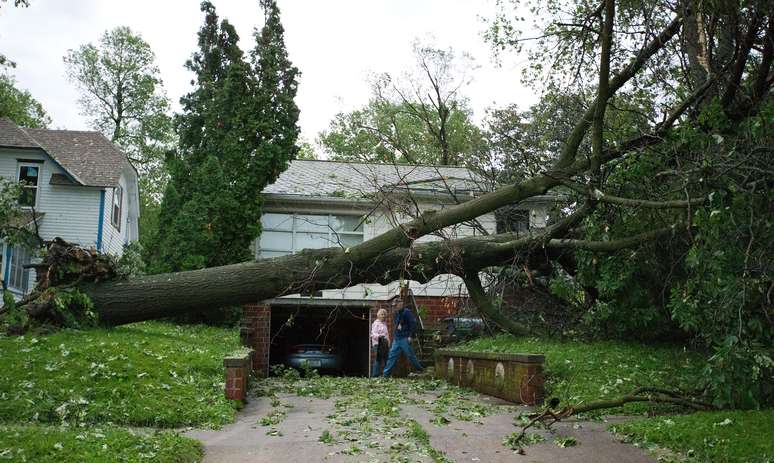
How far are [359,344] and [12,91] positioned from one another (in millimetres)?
28753

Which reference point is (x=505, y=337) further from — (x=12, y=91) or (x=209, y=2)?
(x=12, y=91)

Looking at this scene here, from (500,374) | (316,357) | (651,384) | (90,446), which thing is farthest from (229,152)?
(90,446)

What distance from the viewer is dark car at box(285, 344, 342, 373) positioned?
1878cm

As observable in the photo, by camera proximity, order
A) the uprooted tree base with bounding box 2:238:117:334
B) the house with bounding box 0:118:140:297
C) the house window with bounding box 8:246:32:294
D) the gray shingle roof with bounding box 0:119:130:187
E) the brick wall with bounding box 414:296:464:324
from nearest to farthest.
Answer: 1. the uprooted tree base with bounding box 2:238:117:334
2. the brick wall with bounding box 414:296:464:324
3. the house window with bounding box 8:246:32:294
4. the house with bounding box 0:118:140:297
5. the gray shingle roof with bounding box 0:119:130:187

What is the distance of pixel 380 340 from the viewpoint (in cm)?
1703

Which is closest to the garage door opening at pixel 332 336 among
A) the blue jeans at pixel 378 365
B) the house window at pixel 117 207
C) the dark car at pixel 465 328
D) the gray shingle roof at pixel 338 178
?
the gray shingle roof at pixel 338 178

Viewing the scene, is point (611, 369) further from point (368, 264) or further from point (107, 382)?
point (107, 382)

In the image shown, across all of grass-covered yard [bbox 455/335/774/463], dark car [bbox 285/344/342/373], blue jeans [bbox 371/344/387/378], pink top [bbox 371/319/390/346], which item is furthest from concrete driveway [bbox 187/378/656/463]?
dark car [bbox 285/344/342/373]

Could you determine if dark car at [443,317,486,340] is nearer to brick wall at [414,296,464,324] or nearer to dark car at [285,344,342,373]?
brick wall at [414,296,464,324]

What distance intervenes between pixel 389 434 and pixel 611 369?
13.5ft

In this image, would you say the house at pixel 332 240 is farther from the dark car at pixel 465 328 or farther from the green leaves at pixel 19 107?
the green leaves at pixel 19 107

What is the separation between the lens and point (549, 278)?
1329 centimetres

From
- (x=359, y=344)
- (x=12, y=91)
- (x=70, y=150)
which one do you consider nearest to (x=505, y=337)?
(x=359, y=344)

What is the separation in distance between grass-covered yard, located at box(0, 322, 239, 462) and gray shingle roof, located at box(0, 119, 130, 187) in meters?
19.4
